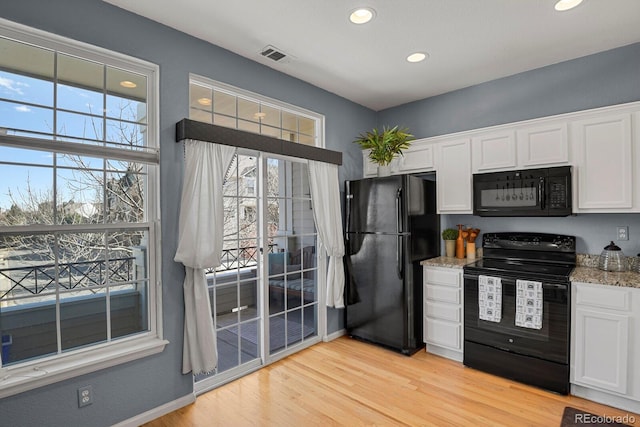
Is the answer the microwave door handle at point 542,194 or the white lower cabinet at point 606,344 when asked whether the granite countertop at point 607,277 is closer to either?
the white lower cabinet at point 606,344

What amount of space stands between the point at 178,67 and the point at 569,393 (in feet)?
13.1

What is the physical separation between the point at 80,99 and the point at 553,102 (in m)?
3.94

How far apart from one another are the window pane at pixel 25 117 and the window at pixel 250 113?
0.94 meters

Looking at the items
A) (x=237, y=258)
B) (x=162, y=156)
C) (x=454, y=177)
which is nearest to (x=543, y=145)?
(x=454, y=177)

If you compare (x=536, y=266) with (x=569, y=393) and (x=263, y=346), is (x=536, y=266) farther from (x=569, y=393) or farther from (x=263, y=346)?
(x=263, y=346)

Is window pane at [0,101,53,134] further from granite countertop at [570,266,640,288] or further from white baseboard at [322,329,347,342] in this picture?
granite countertop at [570,266,640,288]

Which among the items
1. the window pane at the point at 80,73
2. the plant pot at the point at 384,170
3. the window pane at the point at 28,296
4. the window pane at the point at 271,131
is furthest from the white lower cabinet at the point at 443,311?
the window pane at the point at 80,73

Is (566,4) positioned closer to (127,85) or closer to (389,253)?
(389,253)

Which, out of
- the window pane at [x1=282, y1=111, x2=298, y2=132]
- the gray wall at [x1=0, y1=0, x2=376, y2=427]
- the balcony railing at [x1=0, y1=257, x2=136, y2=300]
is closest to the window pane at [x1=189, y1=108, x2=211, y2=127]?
the gray wall at [x1=0, y1=0, x2=376, y2=427]

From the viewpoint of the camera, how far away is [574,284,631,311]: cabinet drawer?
232 centimetres

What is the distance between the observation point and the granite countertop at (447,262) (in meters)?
3.16

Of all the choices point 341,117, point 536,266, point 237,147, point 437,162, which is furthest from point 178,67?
point 536,266

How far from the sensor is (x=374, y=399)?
251 cm

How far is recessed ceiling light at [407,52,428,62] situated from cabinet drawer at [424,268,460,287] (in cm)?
203
